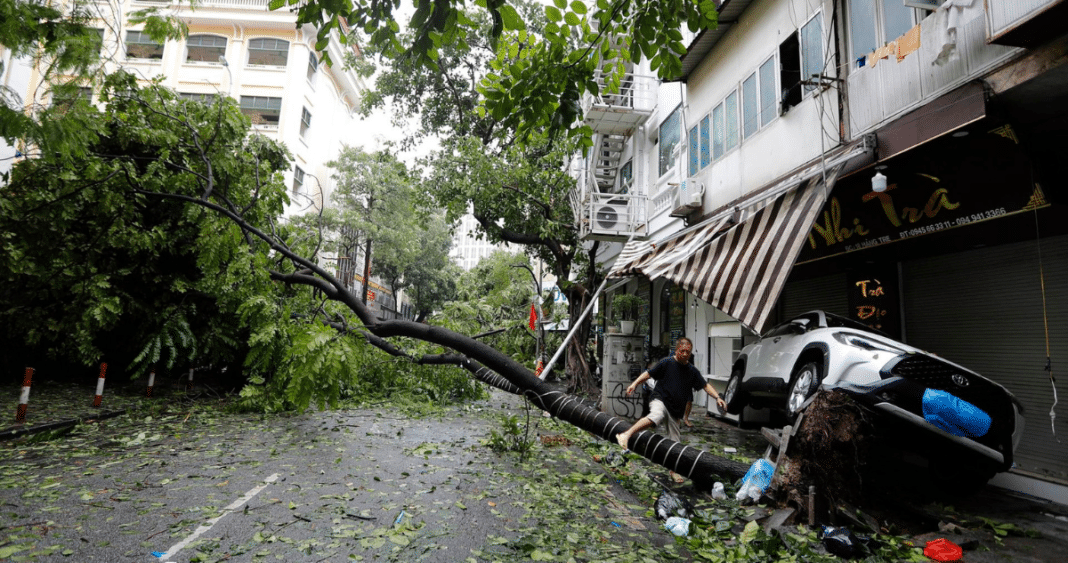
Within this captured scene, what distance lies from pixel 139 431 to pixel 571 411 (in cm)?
614

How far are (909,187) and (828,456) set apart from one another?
427 centimetres

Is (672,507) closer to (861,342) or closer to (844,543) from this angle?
(844,543)

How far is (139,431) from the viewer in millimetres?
7719

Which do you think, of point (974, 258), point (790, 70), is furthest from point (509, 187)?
point (974, 258)

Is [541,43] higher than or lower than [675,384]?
higher

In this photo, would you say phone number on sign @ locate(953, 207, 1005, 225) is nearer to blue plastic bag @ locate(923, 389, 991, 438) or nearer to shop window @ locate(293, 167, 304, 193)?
blue plastic bag @ locate(923, 389, 991, 438)

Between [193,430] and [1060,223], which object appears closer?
[1060,223]

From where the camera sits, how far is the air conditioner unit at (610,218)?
1661 cm

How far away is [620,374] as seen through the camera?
459 inches

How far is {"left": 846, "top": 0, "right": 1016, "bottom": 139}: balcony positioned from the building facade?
0.02 metres

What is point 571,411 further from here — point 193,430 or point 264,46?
point 264,46

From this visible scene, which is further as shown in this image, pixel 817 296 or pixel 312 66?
pixel 312 66

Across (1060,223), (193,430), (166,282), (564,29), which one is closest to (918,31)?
(1060,223)

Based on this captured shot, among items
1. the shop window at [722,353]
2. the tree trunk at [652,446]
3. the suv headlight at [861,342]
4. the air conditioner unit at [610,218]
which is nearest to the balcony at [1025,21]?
the suv headlight at [861,342]
